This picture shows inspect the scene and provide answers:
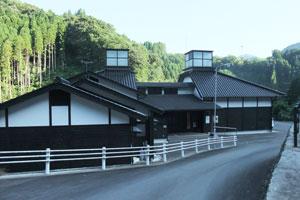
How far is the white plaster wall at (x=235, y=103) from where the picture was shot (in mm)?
36719

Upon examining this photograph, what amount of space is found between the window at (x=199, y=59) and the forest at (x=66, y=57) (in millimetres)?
26588

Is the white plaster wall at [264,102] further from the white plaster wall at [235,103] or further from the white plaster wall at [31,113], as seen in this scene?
the white plaster wall at [31,113]

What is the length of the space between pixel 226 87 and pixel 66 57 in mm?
60463

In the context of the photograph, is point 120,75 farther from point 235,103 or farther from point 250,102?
point 250,102

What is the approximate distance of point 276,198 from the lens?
28.8ft

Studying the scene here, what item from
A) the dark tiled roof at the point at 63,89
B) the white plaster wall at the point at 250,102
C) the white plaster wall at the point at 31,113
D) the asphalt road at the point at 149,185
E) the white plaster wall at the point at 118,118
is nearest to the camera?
the asphalt road at the point at 149,185

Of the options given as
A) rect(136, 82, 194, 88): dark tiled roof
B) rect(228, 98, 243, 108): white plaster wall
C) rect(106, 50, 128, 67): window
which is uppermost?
rect(106, 50, 128, 67): window

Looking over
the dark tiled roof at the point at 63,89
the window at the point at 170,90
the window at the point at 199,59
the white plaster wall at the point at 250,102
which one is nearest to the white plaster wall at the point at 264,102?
the white plaster wall at the point at 250,102

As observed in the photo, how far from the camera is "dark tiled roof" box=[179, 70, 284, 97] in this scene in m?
36.7

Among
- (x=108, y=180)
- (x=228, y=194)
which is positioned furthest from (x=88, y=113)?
(x=228, y=194)

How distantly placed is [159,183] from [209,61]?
106 feet

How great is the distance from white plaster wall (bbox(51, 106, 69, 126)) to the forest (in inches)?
2105

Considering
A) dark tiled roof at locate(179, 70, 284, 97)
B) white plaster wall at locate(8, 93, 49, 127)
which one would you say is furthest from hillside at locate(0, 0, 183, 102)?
white plaster wall at locate(8, 93, 49, 127)

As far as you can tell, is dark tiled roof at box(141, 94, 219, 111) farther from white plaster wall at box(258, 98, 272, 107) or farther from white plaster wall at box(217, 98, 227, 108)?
white plaster wall at box(258, 98, 272, 107)
